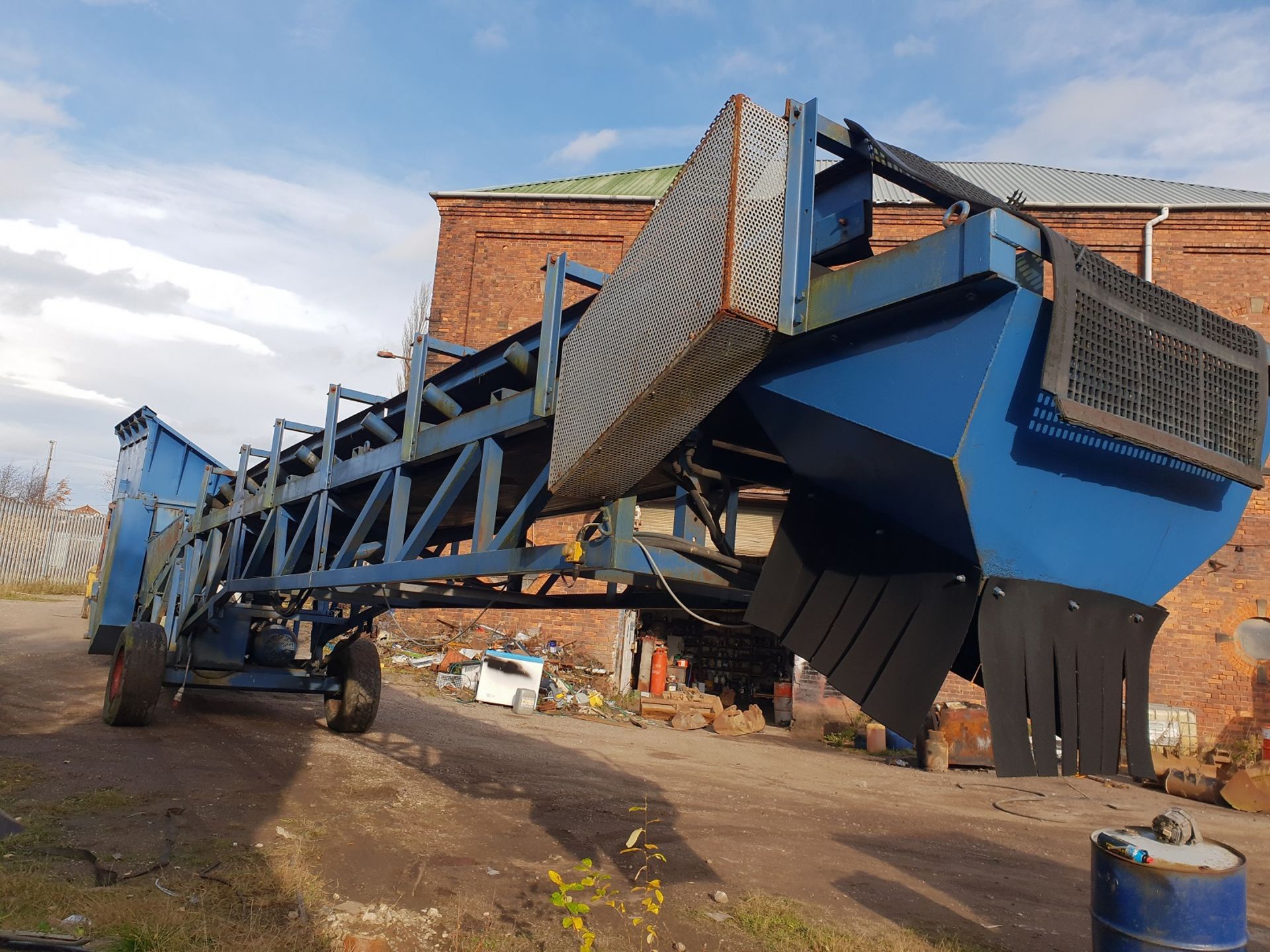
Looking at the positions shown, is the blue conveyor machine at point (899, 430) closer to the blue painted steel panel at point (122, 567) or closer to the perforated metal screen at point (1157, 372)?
the perforated metal screen at point (1157, 372)

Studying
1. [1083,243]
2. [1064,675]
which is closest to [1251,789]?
[1064,675]

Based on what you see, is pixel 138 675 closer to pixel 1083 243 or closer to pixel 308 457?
pixel 308 457

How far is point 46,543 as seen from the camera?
2578cm

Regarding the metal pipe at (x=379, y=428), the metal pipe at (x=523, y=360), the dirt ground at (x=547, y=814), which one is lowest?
the dirt ground at (x=547, y=814)

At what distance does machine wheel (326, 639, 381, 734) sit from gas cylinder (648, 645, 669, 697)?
8246 millimetres

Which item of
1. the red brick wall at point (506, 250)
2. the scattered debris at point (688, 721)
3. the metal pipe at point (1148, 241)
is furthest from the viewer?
the red brick wall at point (506, 250)

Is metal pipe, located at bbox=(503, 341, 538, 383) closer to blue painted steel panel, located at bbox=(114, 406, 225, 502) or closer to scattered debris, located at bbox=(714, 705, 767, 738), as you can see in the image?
blue painted steel panel, located at bbox=(114, 406, 225, 502)

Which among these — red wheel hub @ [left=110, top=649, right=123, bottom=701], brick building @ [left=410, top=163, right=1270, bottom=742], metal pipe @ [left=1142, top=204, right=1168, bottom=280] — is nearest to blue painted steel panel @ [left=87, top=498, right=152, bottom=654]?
red wheel hub @ [left=110, top=649, right=123, bottom=701]

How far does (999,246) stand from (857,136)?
810 mm

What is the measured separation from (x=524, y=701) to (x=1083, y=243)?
42.3 ft

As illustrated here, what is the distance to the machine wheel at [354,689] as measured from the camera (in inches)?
341

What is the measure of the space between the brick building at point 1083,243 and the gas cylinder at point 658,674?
2.46ft

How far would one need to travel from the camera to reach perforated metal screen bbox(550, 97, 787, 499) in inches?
112

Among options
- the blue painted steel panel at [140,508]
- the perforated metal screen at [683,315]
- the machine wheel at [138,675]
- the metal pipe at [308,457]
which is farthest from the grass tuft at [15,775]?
the perforated metal screen at [683,315]
